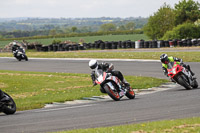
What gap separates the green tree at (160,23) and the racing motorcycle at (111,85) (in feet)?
176

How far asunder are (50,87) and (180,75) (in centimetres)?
586

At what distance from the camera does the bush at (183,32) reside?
57.5 metres

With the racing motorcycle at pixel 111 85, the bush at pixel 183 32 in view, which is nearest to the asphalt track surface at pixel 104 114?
the racing motorcycle at pixel 111 85

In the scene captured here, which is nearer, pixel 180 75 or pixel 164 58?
pixel 180 75

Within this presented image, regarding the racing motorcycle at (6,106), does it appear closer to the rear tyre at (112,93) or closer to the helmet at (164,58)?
the rear tyre at (112,93)

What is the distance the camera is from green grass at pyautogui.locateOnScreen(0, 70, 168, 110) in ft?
50.8

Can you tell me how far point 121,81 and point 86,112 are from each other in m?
2.94

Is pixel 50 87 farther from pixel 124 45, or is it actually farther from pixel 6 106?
pixel 124 45

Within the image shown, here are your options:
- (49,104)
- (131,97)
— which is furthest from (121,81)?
(49,104)

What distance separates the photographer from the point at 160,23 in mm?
68625

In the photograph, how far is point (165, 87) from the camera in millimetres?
18062

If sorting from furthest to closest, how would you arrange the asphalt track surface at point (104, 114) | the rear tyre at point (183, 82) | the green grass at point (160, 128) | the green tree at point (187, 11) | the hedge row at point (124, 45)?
the green tree at point (187, 11)
the hedge row at point (124, 45)
the rear tyre at point (183, 82)
the asphalt track surface at point (104, 114)
the green grass at point (160, 128)

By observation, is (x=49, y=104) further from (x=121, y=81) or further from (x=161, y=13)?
(x=161, y=13)

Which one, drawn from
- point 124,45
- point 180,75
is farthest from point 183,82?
point 124,45
